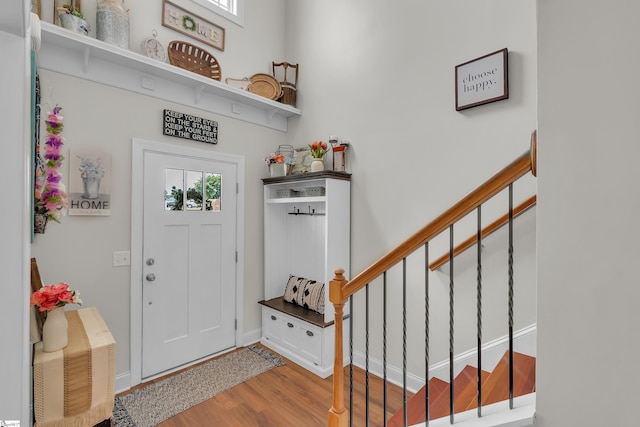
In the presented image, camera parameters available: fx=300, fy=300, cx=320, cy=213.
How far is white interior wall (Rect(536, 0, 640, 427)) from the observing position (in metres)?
0.84

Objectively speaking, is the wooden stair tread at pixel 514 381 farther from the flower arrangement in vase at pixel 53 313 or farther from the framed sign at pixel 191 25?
the framed sign at pixel 191 25

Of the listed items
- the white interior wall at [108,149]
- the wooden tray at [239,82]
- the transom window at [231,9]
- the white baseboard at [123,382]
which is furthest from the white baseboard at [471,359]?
the transom window at [231,9]

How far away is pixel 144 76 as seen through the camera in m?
2.50

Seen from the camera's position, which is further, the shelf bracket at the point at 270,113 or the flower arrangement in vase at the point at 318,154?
the shelf bracket at the point at 270,113

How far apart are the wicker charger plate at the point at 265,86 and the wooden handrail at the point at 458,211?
2.35 metres

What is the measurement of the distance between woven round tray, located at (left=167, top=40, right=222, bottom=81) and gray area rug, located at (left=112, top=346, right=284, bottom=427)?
8.90ft

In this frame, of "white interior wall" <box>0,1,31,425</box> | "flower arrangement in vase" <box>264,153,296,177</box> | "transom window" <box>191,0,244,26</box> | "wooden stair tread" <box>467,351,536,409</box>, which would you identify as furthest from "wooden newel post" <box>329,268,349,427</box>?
"transom window" <box>191,0,244,26</box>

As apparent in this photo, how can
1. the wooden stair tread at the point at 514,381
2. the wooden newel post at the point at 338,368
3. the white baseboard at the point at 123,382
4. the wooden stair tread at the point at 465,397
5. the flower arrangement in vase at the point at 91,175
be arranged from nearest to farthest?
the wooden stair tread at the point at 514,381
the wooden stair tread at the point at 465,397
the wooden newel post at the point at 338,368
the flower arrangement in vase at the point at 91,175
the white baseboard at the point at 123,382

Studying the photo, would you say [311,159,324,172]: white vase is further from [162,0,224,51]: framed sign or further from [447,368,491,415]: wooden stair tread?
[447,368,491,415]: wooden stair tread

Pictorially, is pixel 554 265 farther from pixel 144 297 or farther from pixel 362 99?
pixel 144 297

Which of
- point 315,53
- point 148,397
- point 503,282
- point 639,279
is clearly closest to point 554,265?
point 639,279

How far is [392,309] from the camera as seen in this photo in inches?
101

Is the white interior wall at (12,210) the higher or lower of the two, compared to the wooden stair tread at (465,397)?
higher

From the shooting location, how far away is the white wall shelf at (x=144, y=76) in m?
2.07
